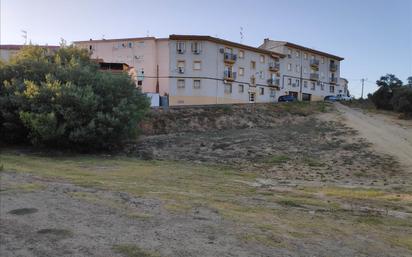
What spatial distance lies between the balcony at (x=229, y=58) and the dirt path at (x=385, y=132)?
63.5ft

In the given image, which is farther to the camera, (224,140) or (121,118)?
(224,140)

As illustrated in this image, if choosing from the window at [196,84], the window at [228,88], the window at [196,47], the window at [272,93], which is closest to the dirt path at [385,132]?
the window at [228,88]

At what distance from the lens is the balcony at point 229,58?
73.0 m

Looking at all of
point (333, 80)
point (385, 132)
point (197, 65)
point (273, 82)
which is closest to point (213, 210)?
point (385, 132)

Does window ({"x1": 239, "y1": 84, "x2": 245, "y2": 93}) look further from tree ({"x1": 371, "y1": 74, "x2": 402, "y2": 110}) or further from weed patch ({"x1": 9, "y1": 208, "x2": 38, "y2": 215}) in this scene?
weed patch ({"x1": 9, "y1": 208, "x2": 38, "y2": 215})

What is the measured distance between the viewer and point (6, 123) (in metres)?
31.4

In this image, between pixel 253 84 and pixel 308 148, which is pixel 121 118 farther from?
pixel 253 84

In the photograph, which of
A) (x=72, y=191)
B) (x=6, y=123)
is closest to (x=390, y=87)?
(x=6, y=123)

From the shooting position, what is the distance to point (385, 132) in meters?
45.0

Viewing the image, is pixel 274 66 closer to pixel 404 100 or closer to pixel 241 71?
pixel 241 71

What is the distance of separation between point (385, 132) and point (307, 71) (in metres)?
50.4

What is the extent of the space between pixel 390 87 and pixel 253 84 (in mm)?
22049

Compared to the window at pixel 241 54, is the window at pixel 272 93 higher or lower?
lower

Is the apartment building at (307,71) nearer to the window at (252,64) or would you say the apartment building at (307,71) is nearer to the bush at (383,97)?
the window at (252,64)
